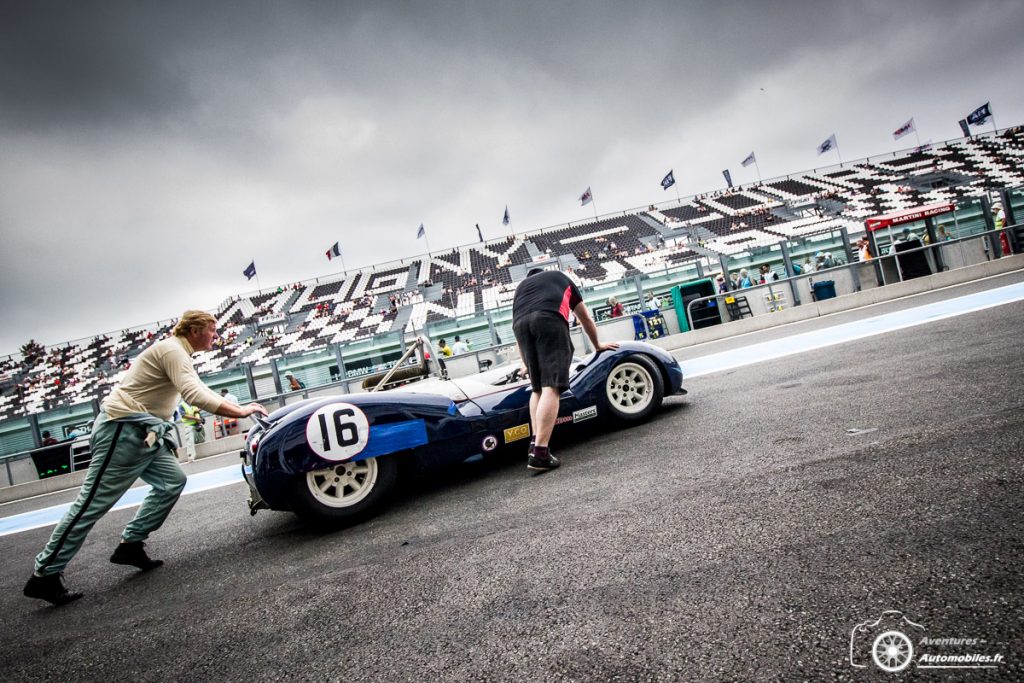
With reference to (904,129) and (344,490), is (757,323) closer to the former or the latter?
(344,490)

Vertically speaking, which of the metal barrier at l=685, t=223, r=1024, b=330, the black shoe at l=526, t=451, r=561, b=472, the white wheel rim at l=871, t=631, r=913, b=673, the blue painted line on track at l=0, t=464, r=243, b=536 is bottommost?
the white wheel rim at l=871, t=631, r=913, b=673

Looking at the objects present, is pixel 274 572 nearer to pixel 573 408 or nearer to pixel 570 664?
pixel 570 664

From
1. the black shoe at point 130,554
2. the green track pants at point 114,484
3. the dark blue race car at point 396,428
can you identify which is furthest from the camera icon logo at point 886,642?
the black shoe at point 130,554

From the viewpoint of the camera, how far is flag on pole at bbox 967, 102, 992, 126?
36.8 m

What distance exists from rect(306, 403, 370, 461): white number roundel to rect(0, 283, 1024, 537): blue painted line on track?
3.76m

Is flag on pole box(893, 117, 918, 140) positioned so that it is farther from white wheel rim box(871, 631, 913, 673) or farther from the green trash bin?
white wheel rim box(871, 631, 913, 673)

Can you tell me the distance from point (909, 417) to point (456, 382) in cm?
289

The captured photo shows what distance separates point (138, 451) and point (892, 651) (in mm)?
3680

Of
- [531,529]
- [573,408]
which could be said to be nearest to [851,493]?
[531,529]

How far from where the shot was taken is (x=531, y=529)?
2426mm

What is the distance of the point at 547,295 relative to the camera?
12.0 feet

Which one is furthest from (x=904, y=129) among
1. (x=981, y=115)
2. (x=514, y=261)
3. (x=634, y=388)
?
(x=634, y=388)

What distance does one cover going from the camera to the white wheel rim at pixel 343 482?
311 cm

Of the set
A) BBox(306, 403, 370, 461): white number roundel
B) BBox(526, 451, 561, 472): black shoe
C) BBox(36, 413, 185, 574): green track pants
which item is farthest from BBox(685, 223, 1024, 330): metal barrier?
BBox(36, 413, 185, 574): green track pants
